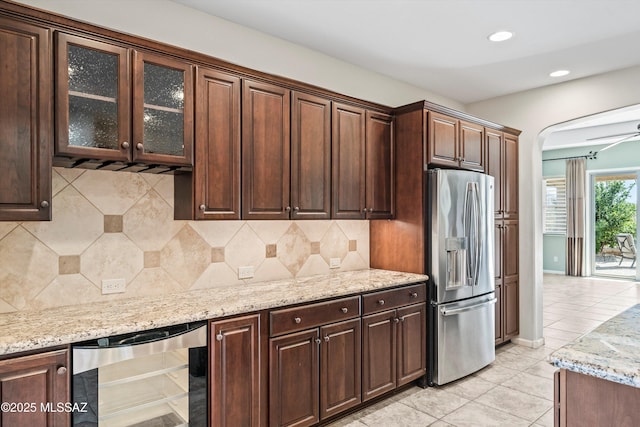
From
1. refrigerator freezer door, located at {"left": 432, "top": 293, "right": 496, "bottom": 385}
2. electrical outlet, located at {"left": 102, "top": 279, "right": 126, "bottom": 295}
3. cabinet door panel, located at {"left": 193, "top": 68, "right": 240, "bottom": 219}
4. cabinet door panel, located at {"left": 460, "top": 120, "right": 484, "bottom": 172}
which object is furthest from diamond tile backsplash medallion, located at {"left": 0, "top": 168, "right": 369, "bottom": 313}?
cabinet door panel, located at {"left": 460, "top": 120, "right": 484, "bottom": 172}

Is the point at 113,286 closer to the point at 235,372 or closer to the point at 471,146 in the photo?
the point at 235,372

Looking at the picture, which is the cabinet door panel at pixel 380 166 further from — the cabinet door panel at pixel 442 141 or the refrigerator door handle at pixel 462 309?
the refrigerator door handle at pixel 462 309

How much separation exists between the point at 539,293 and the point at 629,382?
142 inches

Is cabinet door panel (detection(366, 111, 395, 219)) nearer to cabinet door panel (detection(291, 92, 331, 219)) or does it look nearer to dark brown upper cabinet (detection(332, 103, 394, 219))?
dark brown upper cabinet (detection(332, 103, 394, 219))

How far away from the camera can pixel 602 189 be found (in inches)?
346

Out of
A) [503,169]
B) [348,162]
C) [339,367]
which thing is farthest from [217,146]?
[503,169]

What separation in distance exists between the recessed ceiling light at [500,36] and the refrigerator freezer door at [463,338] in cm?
223

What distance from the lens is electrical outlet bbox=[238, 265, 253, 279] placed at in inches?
119

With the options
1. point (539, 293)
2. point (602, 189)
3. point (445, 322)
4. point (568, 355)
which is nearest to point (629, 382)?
point (568, 355)

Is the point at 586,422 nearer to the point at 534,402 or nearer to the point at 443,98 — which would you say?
the point at 534,402

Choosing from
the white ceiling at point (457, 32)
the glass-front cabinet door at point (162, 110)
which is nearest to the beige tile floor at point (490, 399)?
the glass-front cabinet door at point (162, 110)

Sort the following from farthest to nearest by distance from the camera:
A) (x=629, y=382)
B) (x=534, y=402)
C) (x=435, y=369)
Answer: (x=435, y=369) < (x=534, y=402) < (x=629, y=382)

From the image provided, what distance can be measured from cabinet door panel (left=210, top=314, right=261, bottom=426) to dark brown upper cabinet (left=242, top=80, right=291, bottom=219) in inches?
30.6

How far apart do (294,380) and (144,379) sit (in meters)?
0.94
